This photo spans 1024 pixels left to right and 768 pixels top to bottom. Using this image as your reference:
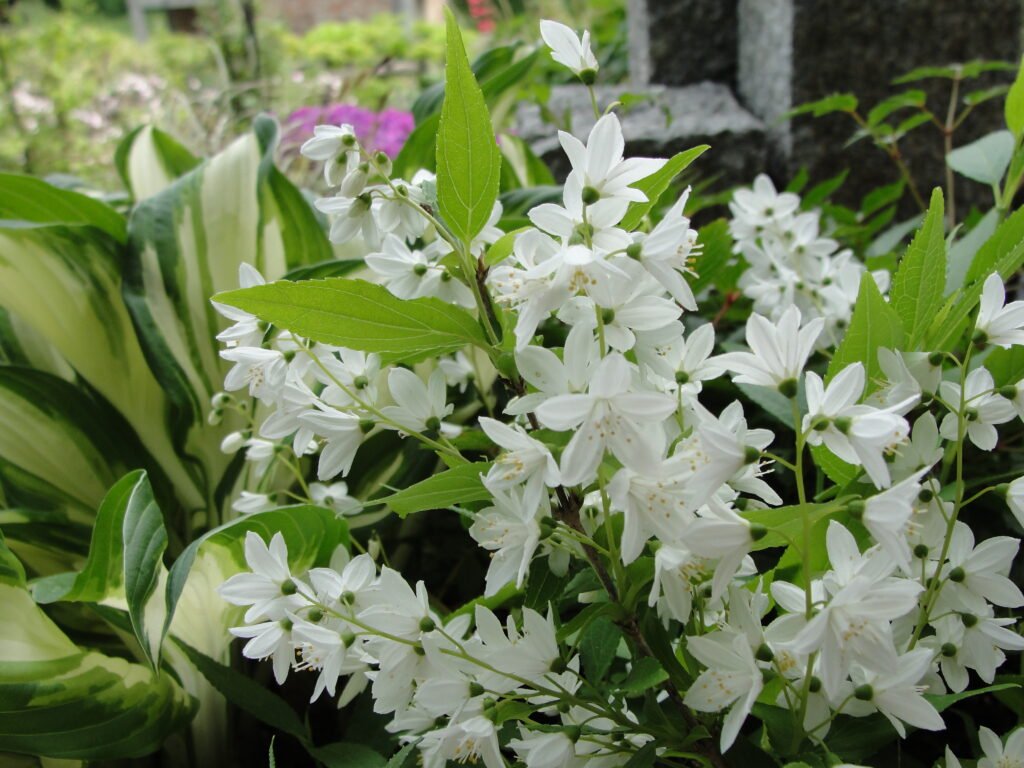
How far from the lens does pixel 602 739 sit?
41 cm

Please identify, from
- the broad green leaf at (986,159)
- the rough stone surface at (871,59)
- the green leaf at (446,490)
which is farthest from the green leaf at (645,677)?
the rough stone surface at (871,59)

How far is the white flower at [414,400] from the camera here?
1.39 ft

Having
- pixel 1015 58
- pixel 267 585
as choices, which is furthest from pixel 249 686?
pixel 1015 58

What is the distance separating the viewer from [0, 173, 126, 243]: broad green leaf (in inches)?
32.4

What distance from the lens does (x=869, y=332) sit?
0.41 m

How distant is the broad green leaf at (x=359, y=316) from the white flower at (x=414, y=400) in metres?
0.03

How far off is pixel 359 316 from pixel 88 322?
0.57m

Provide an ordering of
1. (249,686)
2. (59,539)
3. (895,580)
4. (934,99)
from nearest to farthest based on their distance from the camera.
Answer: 1. (895,580)
2. (249,686)
3. (59,539)
4. (934,99)

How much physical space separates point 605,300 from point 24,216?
2.39 feet

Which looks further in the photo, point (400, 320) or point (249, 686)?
point (249, 686)

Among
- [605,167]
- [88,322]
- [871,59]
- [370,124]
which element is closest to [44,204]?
[88,322]

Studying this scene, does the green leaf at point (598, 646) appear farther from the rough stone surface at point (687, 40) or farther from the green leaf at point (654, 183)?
the rough stone surface at point (687, 40)

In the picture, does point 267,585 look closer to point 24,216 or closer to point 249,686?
point 249,686

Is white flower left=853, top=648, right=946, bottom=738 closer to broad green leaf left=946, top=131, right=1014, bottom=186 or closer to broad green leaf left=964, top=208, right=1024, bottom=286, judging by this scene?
broad green leaf left=964, top=208, right=1024, bottom=286
